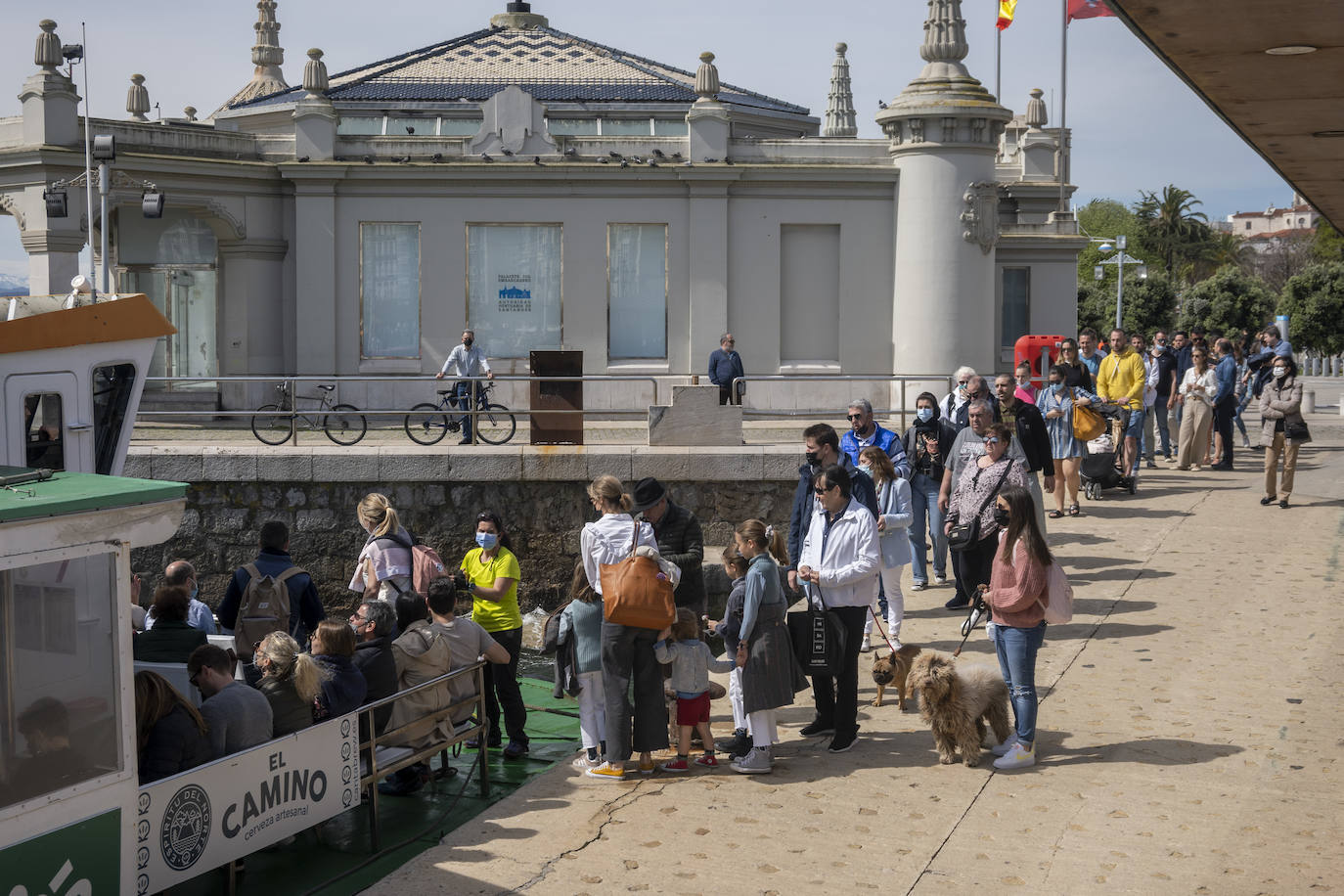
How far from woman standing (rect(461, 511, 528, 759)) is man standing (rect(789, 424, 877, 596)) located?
199 cm

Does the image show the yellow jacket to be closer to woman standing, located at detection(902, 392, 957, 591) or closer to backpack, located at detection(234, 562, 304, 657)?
woman standing, located at detection(902, 392, 957, 591)

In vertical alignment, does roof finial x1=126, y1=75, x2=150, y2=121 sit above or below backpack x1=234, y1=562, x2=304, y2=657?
above

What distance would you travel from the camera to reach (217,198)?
23.7 metres

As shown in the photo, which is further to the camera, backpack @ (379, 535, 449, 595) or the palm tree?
the palm tree

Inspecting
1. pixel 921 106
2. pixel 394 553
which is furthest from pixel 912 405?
pixel 394 553

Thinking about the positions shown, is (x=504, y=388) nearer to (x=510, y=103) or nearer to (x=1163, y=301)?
(x=510, y=103)

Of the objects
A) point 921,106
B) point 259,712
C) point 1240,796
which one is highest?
point 921,106

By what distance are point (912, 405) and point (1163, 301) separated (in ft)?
134

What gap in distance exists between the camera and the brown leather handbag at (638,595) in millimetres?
8172

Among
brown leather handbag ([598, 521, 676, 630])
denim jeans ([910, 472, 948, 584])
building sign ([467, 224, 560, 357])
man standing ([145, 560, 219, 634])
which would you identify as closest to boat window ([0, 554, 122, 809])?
man standing ([145, 560, 219, 634])

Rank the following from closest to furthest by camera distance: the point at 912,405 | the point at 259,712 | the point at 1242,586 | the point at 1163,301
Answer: the point at 259,712
the point at 1242,586
the point at 912,405
the point at 1163,301

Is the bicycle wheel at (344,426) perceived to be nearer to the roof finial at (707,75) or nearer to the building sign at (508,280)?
the building sign at (508,280)

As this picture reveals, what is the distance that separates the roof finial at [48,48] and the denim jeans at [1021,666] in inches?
783

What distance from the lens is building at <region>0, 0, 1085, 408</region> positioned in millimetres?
23922
